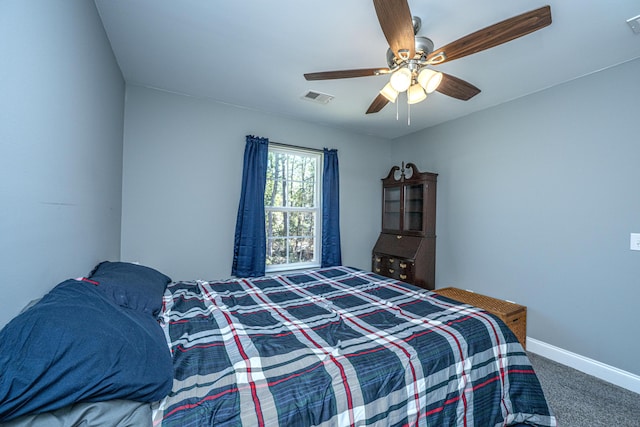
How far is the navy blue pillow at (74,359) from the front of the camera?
66 centimetres

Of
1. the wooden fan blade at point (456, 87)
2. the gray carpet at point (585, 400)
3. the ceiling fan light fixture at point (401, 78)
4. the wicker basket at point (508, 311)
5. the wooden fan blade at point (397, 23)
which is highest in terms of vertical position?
the wooden fan blade at point (397, 23)

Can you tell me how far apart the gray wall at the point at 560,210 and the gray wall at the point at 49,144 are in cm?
362

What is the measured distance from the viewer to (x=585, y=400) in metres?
1.93

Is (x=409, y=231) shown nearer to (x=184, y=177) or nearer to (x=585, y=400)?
(x=585, y=400)

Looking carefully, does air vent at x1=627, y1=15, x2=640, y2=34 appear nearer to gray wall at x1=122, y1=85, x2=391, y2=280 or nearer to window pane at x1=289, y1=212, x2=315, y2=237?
gray wall at x1=122, y1=85, x2=391, y2=280

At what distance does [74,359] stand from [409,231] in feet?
11.6

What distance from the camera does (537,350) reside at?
2619mm

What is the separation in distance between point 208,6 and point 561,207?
331 centimetres

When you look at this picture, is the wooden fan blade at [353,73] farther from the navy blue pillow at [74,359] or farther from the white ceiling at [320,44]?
the navy blue pillow at [74,359]

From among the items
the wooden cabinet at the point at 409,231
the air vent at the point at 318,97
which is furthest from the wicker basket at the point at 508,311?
the air vent at the point at 318,97

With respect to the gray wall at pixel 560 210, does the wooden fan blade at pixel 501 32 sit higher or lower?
higher

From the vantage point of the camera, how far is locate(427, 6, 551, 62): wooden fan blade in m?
1.28

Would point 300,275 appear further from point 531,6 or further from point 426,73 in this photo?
point 531,6

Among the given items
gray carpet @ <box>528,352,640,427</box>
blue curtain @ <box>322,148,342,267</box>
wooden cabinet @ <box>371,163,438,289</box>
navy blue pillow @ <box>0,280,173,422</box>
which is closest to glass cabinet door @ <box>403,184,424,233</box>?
wooden cabinet @ <box>371,163,438,289</box>
